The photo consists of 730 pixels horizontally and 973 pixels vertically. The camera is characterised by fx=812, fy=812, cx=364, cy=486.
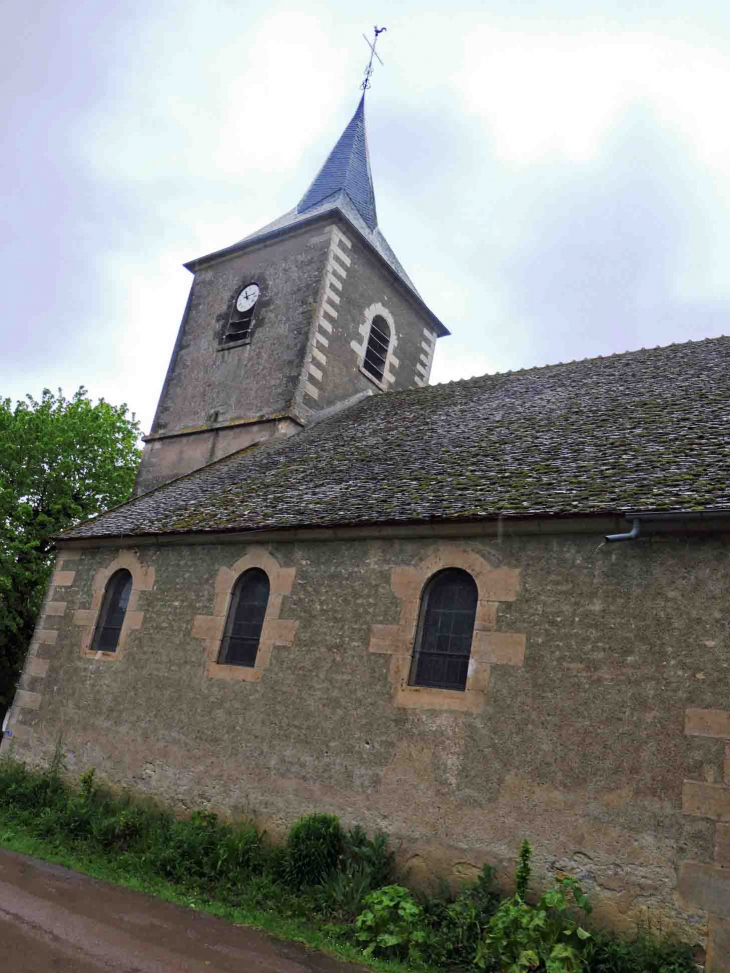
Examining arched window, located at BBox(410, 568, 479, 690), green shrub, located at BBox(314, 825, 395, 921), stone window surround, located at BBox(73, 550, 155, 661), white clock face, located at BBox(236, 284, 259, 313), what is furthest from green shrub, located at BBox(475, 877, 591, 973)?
white clock face, located at BBox(236, 284, 259, 313)

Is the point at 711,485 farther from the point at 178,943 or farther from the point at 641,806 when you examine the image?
the point at 178,943

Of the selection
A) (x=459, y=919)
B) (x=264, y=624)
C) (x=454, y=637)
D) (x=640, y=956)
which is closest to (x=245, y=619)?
(x=264, y=624)

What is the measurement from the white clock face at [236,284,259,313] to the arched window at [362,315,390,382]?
113 inches

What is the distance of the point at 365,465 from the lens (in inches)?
484

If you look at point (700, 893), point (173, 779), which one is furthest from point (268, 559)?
point (700, 893)

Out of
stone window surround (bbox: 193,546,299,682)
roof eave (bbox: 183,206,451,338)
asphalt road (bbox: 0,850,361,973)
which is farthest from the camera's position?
roof eave (bbox: 183,206,451,338)

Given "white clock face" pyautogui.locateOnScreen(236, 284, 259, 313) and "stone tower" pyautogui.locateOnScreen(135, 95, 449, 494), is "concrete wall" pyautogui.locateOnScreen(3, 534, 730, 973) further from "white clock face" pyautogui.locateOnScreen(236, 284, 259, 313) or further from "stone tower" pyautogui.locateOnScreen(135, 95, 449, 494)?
"white clock face" pyautogui.locateOnScreen(236, 284, 259, 313)

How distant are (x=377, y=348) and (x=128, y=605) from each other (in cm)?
994

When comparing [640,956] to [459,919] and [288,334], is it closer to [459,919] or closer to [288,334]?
[459,919]

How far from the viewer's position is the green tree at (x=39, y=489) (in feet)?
67.7

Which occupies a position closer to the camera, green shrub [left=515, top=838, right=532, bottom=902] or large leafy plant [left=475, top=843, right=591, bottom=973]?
large leafy plant [left=475, top=843, right=591, bottom=973]

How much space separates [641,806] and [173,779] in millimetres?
5839

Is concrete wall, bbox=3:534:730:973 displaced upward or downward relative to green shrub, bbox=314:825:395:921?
upward

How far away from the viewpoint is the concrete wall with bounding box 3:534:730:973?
23.3 ft
